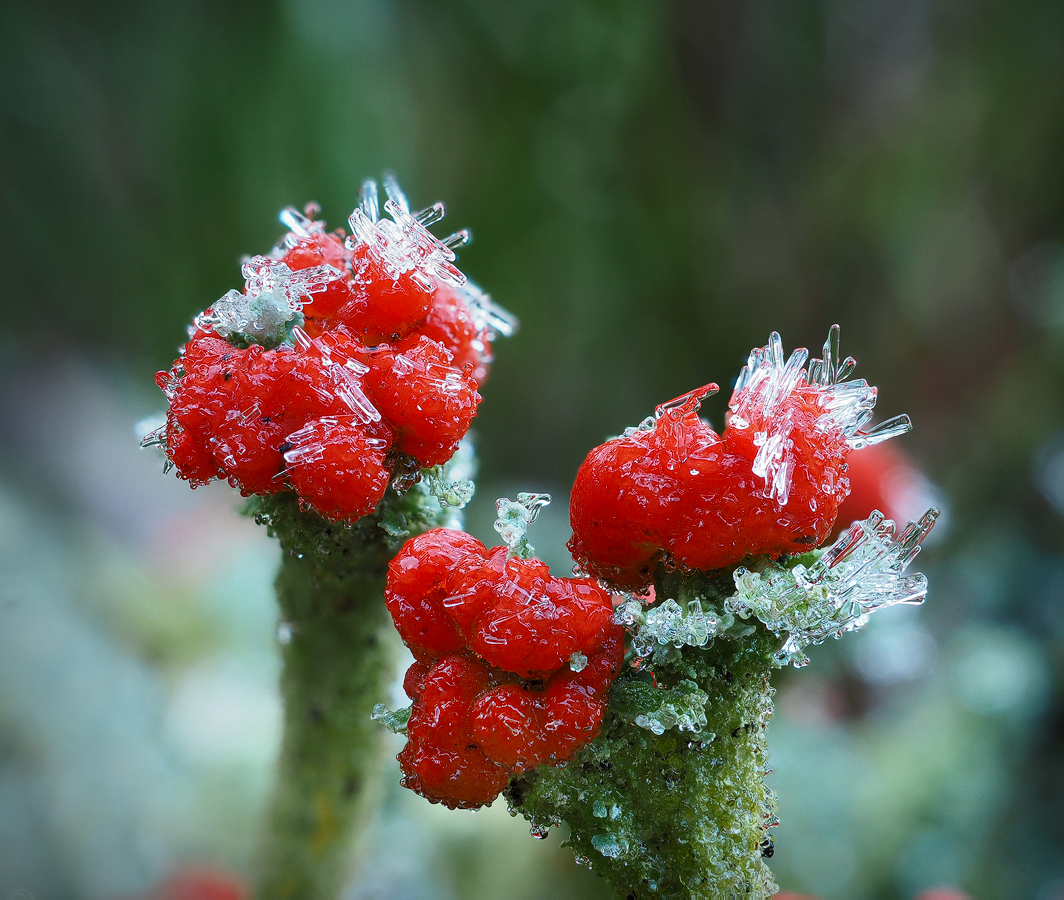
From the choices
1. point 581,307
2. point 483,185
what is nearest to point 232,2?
point 483,185

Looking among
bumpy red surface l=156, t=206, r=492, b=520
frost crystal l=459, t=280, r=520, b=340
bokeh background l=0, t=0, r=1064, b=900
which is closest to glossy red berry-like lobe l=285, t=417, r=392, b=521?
bumpy red surface l=156, t=206, r=492, b=520

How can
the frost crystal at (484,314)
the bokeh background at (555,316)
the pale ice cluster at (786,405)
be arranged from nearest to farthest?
the pale ice cluster at (786,405)
the frost crystal at (484,314)
the bokeh background at (555,316)

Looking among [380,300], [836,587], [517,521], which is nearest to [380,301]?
[380,300]

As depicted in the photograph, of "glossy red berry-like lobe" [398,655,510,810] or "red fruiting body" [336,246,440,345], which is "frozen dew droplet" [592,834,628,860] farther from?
"red fruiting body" [336,246,440,345]

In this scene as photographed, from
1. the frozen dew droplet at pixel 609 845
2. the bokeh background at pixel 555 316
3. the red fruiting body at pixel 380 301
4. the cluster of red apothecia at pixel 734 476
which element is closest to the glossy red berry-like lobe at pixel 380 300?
the red fruiting body at pixel 380 301

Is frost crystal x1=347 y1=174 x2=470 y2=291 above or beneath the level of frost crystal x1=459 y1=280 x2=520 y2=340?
beneath

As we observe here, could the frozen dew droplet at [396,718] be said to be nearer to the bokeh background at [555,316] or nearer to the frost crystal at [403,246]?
the frost crystal at [403,246]
